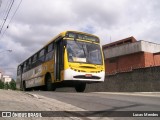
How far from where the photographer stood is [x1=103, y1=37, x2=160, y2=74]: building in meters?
35.7

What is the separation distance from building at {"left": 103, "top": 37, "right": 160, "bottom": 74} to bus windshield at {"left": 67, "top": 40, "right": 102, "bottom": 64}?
15.0m

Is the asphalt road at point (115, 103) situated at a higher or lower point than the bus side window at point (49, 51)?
lower

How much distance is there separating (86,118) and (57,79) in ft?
36.0

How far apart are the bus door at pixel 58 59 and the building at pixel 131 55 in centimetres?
1556

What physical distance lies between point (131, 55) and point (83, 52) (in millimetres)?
20307

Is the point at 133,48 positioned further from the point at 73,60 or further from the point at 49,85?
the point at 73,60

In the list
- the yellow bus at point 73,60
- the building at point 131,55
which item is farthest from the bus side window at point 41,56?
the building at point 131,55

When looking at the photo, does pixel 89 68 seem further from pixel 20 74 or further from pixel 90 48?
pixel 20 74

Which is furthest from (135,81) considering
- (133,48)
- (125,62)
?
(125,62)

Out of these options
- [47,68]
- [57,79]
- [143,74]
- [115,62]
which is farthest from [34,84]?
[115,62]

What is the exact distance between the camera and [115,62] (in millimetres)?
40562

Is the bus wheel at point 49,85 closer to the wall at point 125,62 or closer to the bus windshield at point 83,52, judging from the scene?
the bus windshield at point 83,52

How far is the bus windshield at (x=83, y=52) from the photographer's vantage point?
688 inches

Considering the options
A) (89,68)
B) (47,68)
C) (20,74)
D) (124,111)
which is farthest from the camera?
(20,74)
